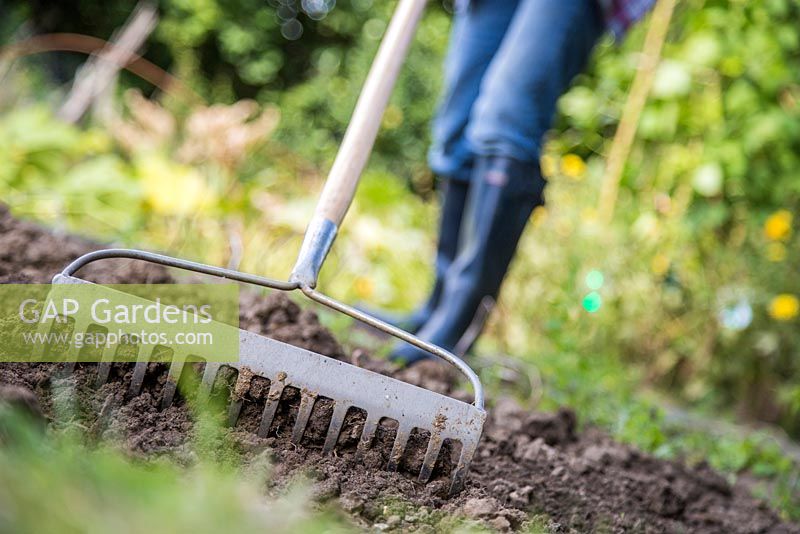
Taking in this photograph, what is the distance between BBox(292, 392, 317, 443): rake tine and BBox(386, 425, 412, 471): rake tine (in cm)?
11

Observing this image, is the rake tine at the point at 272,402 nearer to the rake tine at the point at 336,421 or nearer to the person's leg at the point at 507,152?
the rake tine at the point at 336,421

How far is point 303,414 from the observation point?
0.99 m

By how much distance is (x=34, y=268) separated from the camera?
1.65 metres

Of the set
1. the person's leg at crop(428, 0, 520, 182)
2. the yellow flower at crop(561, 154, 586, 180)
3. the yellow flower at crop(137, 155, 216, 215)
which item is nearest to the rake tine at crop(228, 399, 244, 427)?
the person's leg at crop(428, 0, 520, 182)

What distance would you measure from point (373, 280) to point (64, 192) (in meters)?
1.38

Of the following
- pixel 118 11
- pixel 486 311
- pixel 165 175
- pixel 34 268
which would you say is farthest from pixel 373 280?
pixel 118 11

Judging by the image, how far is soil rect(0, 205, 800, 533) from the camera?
90cm

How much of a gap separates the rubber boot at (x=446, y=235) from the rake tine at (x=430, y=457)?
1447 mm

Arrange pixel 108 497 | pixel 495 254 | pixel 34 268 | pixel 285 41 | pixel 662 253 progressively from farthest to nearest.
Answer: pixel 285 41 < pixel 662 253 < pixel 495 254 < pixel 34 268 < pixel 108 497

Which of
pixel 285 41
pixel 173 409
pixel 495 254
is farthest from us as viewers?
pixel 285 41

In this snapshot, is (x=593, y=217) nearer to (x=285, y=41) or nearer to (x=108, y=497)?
(x=108, y=497)

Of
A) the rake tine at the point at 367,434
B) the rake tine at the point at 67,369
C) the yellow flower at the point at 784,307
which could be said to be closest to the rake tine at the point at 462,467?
the rake tine at the point at 367,434

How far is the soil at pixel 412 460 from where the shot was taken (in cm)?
90

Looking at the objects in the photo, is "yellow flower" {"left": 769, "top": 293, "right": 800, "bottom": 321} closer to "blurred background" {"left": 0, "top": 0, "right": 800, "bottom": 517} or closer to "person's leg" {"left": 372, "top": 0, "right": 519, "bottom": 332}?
"blurred background" {"left": 0, "top": 0, "right": 800, "bottom": 517}
